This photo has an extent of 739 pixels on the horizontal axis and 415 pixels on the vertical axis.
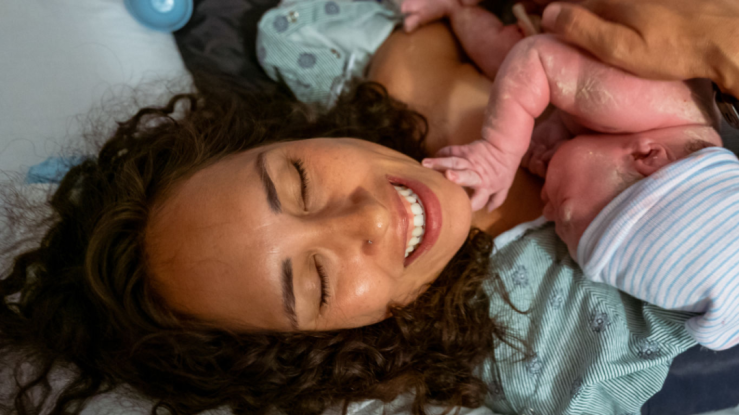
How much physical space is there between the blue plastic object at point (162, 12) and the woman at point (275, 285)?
1.21ft

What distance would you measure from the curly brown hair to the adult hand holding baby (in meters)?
0.53

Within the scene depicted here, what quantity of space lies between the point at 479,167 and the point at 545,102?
222 mm

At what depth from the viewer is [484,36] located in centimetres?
138

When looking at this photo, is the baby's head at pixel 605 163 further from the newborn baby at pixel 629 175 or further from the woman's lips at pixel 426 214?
the woman's lips at pixel 426 214

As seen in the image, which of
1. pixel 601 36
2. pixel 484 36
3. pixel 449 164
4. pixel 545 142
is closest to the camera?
pixel 601 36

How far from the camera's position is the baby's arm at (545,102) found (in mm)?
976

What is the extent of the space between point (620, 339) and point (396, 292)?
0.55 m

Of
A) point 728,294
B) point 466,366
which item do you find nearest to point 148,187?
point 466,366

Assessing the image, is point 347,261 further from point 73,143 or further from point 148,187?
point 73,143

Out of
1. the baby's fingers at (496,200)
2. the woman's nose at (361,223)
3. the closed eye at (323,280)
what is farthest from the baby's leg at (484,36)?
the closed eye at (323,280)

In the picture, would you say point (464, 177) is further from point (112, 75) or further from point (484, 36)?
point (112, 75)

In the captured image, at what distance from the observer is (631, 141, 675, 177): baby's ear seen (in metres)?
0.97

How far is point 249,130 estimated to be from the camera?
122 centimetres

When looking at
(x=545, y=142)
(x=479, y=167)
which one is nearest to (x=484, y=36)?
(x=545, y=142)
